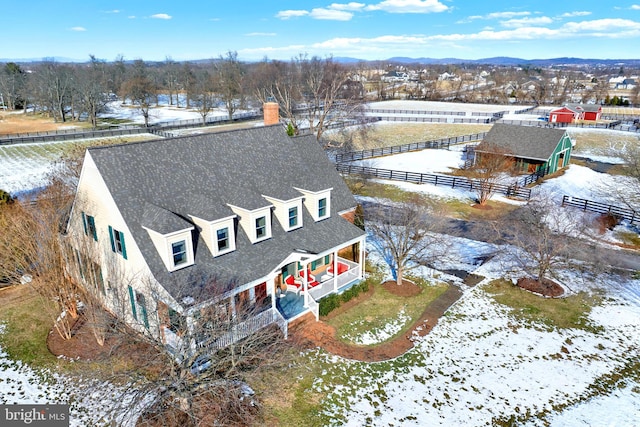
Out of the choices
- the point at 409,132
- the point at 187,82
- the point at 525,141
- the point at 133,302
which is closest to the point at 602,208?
the point at 525,141

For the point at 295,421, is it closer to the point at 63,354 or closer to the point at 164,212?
the point at 164,212

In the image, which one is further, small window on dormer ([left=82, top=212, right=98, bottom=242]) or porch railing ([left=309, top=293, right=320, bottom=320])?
porch railing ([left=309, top=293, right=320, bottom=320])

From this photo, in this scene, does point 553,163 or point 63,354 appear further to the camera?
point 553,163

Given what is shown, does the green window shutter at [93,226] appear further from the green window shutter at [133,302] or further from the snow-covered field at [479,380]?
the snow-covered field at [479,380]

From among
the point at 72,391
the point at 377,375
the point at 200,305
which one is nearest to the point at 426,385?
the point at 377,375

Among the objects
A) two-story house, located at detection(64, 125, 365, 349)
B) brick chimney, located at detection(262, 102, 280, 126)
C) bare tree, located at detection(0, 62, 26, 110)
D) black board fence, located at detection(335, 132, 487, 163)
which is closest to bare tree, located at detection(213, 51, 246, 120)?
black board fence, located at detection(335, 132, 487, 163)

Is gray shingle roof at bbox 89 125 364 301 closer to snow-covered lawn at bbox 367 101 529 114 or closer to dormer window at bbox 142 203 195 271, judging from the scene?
dormer window at bbox 142 203 195 271
